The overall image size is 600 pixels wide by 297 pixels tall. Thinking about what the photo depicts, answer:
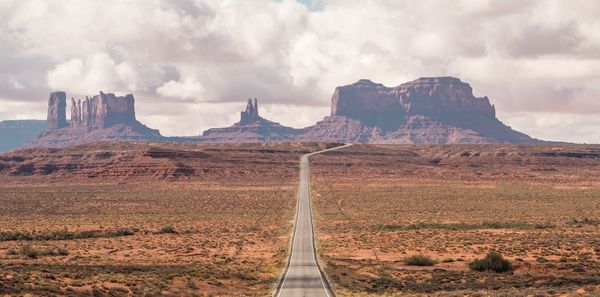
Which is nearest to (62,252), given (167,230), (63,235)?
(63,235)

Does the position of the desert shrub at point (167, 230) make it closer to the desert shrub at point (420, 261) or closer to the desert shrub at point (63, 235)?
the desert shrub at point (63, 235)

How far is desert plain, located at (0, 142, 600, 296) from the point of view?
132 feet

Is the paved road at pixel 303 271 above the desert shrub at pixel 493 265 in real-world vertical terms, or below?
below

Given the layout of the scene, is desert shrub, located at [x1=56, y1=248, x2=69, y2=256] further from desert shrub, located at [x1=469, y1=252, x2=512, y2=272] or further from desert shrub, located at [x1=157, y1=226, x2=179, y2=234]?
desert shrub, located at [x1=469, y1=252, x2=512, y2=272]

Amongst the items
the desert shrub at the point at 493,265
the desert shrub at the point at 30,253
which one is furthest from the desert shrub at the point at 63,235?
the desert shrub at the point at 493,265

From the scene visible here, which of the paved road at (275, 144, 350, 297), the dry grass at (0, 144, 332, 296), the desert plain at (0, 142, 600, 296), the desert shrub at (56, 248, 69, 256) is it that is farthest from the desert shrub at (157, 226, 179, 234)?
the desert shrub at (56, 248, 69, 256)

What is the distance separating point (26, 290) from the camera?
32.8 meters

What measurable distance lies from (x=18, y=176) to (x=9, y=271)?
157799 mm

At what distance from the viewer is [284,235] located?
70750 mm

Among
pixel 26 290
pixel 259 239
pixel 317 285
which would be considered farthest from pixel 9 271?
pixel 259 239

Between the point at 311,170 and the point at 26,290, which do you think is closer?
the point at 26,290

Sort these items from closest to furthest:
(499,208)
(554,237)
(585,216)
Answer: (554,237) < (585,216) < (499,208)

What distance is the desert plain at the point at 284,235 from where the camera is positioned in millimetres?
40156

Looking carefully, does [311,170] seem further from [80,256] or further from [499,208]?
[80,256]
